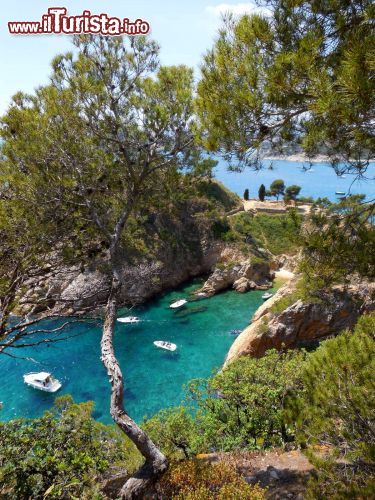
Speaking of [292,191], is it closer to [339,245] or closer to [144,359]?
[144,359]

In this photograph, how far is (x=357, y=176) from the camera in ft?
19.9

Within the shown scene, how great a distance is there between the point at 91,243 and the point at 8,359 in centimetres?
2089

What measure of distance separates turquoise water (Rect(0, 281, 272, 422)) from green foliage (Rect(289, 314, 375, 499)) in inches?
515

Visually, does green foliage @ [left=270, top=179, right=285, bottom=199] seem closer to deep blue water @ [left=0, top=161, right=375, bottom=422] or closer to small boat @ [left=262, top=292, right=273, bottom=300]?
deep blue water @ [left=0, top=161, right=375, bottom=422]

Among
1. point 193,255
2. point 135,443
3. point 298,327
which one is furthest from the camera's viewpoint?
point 193,255

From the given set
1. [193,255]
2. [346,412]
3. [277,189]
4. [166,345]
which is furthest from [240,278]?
[346,412]

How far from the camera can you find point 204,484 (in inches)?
241

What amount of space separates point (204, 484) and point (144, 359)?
20530mm

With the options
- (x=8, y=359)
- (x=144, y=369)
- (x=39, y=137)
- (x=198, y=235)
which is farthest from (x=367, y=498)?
(x=198, y=235)

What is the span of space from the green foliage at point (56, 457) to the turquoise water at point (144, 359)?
8.33 meters

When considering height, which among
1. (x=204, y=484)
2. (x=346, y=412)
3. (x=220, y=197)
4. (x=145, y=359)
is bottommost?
(x=145, y=359)

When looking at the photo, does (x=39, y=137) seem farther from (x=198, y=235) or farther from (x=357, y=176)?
(x=198, y=235)

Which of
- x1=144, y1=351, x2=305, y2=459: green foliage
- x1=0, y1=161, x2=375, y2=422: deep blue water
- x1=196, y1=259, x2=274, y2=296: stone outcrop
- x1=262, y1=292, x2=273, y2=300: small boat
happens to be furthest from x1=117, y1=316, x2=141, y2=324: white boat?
x1=144, y1=351, x2=305, y2=459: green foliage

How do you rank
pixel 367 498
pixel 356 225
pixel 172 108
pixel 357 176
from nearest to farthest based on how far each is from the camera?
pixel 367 498 < pixel 357 176 < pixel 356 225 < pixel 172 108
